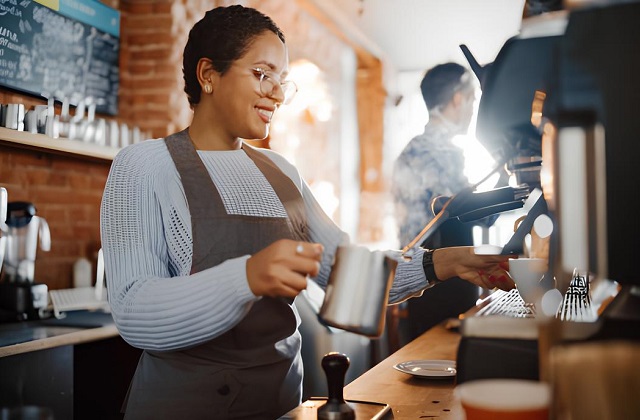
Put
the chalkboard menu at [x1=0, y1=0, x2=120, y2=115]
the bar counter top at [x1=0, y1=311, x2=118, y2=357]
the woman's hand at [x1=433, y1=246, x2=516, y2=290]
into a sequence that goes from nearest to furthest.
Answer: the woman's hand at [x1=433, y1=246, x2=516, y2=290] < the bar counter top at [x1=0, y1=311, x2=118, y2=357] < the chalkboard menu at [x1=0, y1=0, x2=120, y2=115]

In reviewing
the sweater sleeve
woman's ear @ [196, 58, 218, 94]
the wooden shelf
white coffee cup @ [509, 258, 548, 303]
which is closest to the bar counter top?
the wooden shelf

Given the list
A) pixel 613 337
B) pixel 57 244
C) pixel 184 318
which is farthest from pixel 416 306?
pixel 613 337

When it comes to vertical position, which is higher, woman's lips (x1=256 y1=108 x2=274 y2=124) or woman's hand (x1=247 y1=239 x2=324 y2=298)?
woman's lips (x1=256 y1=108 x2=274 y2=124)

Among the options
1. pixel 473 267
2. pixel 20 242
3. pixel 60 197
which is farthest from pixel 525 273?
pixel 60 197

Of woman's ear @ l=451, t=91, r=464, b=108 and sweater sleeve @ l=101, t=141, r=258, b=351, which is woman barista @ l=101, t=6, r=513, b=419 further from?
woman's ear @ l=451, t=91, r=464, b=108

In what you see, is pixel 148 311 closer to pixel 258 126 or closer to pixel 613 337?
pixel 258 126

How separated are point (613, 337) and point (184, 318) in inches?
26.9

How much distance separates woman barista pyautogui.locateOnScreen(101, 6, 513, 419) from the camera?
43.4 inches

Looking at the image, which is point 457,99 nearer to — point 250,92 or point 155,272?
point 250,92

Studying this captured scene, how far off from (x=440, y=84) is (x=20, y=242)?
1899 millimetres

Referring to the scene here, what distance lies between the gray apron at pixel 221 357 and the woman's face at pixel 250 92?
0.12 metres

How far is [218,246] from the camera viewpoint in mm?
1310

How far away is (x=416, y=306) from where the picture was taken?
290cm

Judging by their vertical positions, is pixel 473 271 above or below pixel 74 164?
below
